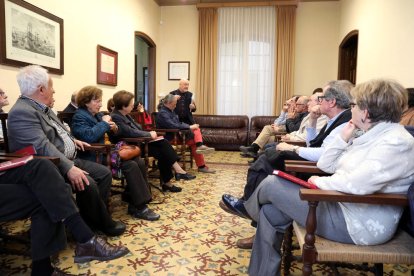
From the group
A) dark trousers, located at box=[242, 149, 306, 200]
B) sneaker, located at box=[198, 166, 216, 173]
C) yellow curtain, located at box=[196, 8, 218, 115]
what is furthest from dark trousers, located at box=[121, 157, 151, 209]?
yellow curtain, located at box=[196, 8, 218, 115]

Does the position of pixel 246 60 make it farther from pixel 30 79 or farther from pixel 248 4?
pixel 30 79

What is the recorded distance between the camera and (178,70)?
23.7ft

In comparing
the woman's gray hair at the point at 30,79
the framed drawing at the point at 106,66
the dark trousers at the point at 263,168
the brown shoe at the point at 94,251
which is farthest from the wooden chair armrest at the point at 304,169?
the framed drawing at the point at 106,66

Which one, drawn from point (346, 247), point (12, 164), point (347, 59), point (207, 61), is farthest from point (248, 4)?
point (346, 247)

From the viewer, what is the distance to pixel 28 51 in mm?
3180

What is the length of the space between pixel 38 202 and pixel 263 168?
4.66 feet

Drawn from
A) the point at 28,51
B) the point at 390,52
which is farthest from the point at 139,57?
the point at 390,52

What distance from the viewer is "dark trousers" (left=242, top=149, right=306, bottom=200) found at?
2227mm

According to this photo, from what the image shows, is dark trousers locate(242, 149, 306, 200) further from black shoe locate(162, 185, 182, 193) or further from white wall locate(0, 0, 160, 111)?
white wall locate(0, 0, 160, 111)

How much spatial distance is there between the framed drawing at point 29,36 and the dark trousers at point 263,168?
250 centimetres

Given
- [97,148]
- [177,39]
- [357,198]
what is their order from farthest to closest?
[177,39] < [97,148] < [357,198]

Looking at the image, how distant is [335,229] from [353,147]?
377 mm

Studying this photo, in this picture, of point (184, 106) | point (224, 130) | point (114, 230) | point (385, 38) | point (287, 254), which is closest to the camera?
point (287, 254)

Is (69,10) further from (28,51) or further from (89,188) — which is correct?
(89,188)
